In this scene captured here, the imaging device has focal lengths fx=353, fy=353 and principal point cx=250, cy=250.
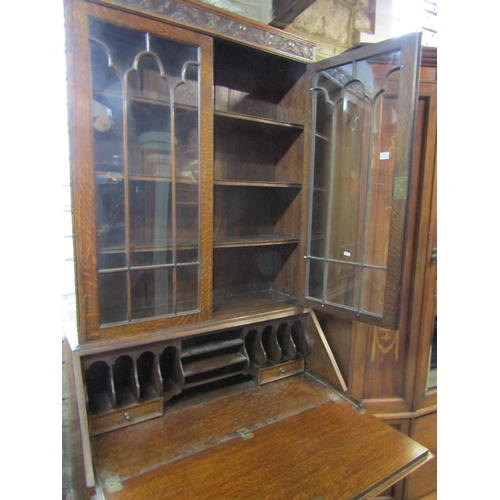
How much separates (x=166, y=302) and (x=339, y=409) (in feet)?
A: 2.35

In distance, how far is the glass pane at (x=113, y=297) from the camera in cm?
109

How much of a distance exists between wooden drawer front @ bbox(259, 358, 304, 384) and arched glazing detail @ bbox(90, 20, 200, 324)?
1.40ft

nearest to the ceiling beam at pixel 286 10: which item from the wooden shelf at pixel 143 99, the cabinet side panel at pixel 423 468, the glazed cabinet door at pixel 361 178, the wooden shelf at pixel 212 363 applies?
the glazed cabinet door at pixel 361 178

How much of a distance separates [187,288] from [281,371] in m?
0.55

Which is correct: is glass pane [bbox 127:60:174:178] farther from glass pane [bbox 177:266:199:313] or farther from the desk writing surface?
the desk writing surface

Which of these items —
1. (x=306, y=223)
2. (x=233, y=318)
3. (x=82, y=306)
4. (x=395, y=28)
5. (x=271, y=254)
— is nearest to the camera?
(x=82, y=306)

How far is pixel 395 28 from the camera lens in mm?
2002

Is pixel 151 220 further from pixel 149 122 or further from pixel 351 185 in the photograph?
pixel 351 185

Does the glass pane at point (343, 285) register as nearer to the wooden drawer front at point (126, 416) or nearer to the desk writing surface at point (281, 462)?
the desk writing surface at point (281, 462)

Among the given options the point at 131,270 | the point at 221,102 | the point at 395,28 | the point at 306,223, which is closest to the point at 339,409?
the point at 306,223

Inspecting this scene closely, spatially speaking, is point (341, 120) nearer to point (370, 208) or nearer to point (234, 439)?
point (370, 208)

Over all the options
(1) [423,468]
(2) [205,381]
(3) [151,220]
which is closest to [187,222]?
(3) [151,220]

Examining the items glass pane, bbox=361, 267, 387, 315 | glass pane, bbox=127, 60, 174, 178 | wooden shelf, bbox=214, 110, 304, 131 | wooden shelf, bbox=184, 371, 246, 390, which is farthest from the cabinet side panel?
glass pane, bbox=127, 60, 174, 178

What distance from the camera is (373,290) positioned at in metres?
1.31
